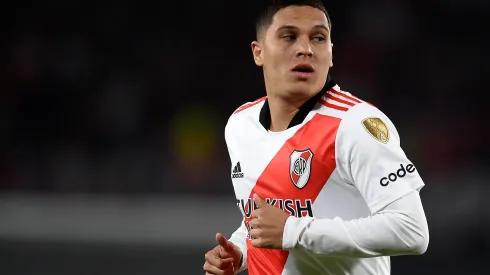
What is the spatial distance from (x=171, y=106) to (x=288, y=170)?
23.3 ft

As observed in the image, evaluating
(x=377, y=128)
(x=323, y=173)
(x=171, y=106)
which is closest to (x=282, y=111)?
(x=323, y=173)

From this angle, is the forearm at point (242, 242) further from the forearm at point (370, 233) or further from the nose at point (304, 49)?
the nose at point (304, 49)

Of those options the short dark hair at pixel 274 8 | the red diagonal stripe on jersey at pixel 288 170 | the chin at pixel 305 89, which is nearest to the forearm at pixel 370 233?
the red diagonal stripe on jersey at pixel 288 170

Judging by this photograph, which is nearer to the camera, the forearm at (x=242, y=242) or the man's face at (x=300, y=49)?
→ the man's face at (x=300, y=49)

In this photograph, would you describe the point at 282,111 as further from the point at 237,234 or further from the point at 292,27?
the point at 237,234

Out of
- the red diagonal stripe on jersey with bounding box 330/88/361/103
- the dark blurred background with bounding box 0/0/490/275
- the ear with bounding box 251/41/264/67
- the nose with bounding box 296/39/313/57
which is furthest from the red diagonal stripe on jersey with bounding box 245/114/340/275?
the dark blurred background with bounding box 0/0/490/275

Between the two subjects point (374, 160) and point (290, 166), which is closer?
point (374, 160)

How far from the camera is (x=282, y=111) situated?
2.80 metres

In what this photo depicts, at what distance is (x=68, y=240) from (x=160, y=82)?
273 centimetres

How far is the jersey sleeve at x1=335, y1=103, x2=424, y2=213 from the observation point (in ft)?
7.50

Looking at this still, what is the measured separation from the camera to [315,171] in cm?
252

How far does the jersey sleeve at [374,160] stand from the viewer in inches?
90.0

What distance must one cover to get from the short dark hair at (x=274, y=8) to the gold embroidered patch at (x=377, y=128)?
1.56 feet

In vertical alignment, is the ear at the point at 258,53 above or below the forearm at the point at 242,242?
above
